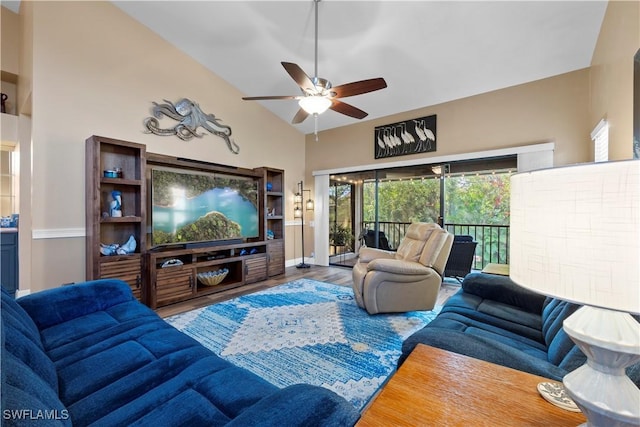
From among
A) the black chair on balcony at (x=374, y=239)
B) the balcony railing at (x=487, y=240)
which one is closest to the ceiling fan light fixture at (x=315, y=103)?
the black chair on balcony at (x=374, y=239)

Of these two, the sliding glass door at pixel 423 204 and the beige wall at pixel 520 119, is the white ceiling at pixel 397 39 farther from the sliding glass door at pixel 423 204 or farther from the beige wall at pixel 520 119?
the sliding glass door at pixel 423 204

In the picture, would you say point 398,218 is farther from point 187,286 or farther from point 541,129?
point 187,286

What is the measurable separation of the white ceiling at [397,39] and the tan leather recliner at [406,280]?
87.3 inches

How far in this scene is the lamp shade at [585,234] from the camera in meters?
0.50

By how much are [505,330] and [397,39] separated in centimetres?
320

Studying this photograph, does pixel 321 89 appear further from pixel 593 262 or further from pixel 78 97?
pixel 78 97

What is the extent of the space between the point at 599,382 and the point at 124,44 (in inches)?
197

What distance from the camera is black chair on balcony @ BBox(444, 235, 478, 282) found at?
13.7 ft

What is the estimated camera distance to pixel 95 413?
1011mm

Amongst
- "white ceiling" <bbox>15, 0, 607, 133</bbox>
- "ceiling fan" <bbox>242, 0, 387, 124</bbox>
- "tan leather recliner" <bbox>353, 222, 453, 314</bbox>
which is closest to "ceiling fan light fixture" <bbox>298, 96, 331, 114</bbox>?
"ceiling fan" <bbox>242, 0, 387, 124</bbox>

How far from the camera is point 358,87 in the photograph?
105 inches

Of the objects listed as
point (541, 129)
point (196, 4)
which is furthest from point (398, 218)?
point (196, 4)

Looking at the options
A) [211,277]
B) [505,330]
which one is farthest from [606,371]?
[211,277]

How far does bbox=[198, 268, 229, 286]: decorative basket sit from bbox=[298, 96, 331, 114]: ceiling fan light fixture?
2730mm
